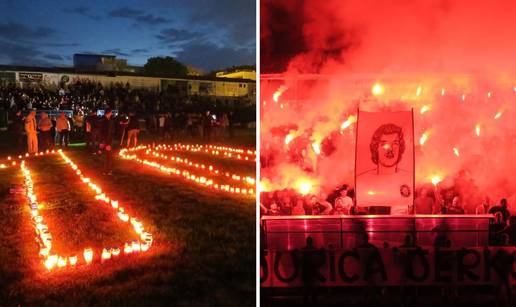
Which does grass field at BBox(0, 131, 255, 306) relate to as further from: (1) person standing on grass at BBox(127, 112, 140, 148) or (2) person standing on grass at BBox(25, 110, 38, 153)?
(1) person standing on grass at BBox(127, 112, 140, 148)

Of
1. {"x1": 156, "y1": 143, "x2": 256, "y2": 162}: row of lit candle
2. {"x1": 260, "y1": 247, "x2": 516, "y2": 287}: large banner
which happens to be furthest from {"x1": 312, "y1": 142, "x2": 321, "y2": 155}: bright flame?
Answer: {"x1": 156, "y1": 143, "x2": 256, "y2": 162}: row of lit candle

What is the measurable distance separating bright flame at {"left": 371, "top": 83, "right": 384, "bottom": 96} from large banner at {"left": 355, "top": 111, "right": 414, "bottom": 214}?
1.20 m

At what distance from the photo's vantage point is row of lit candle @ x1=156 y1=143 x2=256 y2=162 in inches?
501

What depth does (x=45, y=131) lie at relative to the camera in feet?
42.3

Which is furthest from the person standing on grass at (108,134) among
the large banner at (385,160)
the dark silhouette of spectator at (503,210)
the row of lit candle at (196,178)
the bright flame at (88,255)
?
the dark silhouette of spectator at (503,210)

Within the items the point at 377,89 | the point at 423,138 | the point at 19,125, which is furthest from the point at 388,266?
the point at 19,125

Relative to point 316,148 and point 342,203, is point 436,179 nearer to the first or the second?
point 342,203

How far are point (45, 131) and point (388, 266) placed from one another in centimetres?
1066

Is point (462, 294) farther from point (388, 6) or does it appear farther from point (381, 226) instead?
point (388, 6)

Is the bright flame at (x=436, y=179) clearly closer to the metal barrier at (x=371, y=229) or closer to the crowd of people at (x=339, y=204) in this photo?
the crowd of people at (x=339, y=204)

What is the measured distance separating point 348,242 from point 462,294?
1198 mm

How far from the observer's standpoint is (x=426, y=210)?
6.39 metres

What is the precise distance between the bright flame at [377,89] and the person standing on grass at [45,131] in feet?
29.5

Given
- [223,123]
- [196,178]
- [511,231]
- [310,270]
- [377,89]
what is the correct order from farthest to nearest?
[223,123] → [196,178] → [377,89] → [511,231] → [310,270]
